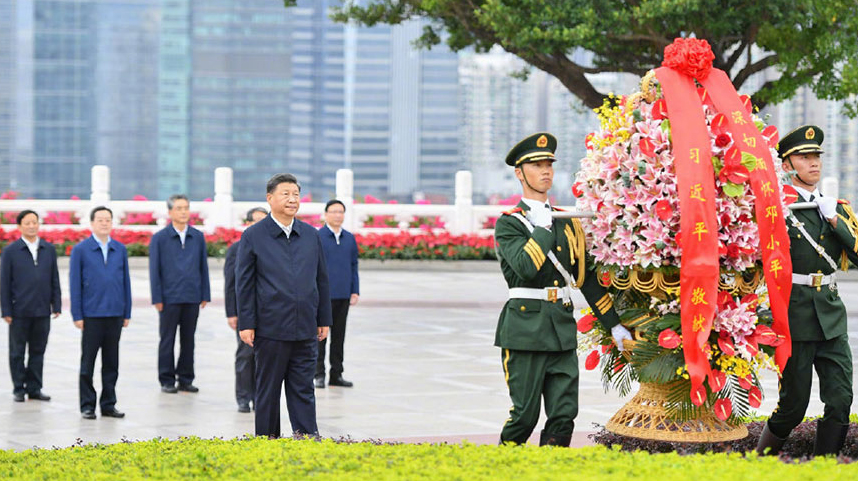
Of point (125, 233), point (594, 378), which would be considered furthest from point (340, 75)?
point (594, 378)

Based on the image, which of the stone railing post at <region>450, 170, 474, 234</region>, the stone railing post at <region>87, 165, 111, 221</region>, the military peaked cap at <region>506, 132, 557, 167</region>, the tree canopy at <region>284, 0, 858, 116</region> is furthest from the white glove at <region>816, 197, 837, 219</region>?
the stone railing post at <region>87, 165, 111, 221</region>

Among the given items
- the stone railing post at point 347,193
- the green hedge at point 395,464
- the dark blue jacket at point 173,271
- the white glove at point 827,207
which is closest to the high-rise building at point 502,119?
the stone railing post at point 347,193

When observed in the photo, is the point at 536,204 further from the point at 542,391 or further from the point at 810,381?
the point at 810,381

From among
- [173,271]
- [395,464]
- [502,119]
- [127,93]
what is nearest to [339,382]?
[173,271]

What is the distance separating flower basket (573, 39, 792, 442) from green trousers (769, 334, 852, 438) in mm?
264

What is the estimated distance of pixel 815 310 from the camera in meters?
6.23

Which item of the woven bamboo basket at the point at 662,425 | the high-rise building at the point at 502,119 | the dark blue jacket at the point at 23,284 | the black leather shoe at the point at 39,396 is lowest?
the black leather shoe at the point at 39,396

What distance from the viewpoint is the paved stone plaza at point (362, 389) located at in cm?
814

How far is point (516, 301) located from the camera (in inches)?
233

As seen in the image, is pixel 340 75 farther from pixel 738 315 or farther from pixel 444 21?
→ pixel 738 315

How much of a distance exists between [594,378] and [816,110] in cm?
2226

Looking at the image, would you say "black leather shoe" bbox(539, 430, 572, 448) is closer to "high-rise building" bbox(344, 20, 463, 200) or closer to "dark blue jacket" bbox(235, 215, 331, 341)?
"dark blue jacket" bbox(235, 215, 331, 341)

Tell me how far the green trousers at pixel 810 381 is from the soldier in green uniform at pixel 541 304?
3.38 feet

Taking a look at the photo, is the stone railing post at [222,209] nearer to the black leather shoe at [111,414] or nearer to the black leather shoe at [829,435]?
the black leather shoe at [111,414]
